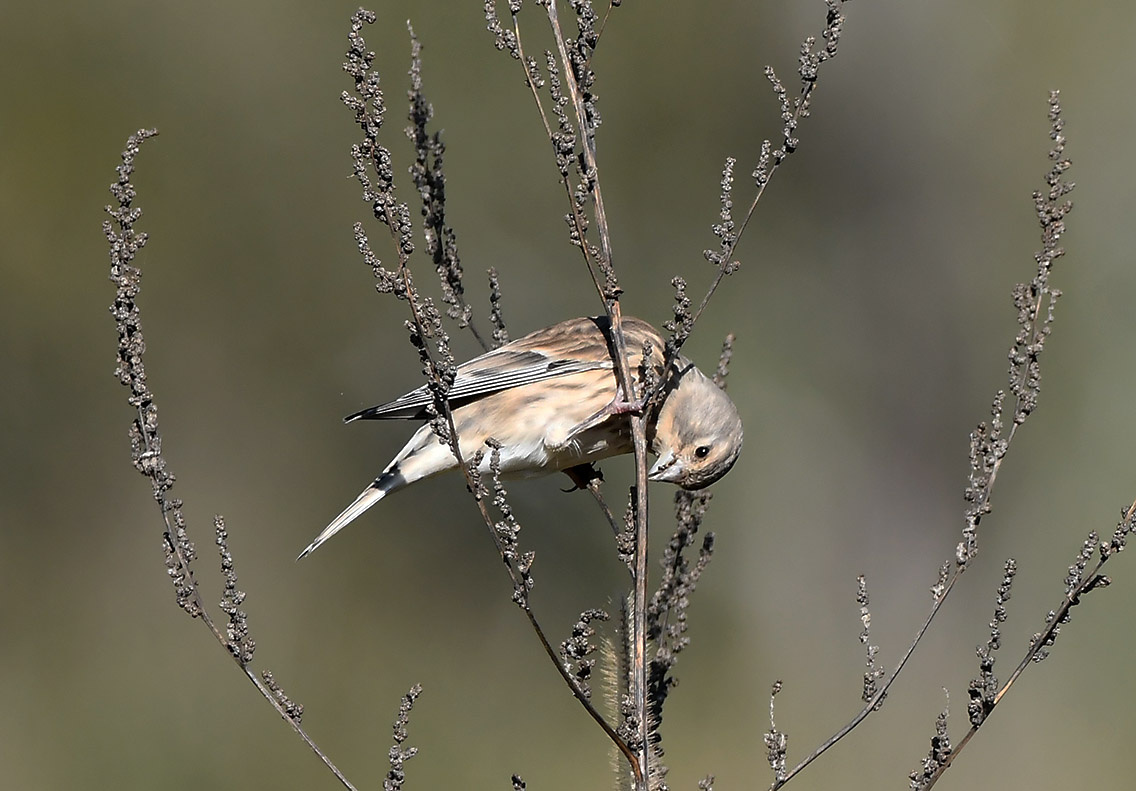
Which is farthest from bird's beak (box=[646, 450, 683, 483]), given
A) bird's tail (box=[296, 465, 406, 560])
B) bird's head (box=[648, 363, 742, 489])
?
bird's tail (box=[296, 465, 406, 560])

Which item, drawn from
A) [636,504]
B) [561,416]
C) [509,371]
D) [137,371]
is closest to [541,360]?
[509,371]

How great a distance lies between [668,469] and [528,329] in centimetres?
654

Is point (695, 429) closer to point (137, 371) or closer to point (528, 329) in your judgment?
point (137, 371)

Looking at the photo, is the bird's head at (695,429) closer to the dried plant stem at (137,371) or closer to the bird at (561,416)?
the bird at (561,416)

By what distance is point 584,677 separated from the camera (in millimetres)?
2932

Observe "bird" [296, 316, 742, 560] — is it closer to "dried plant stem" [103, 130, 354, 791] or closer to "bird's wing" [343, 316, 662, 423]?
"bird's wing" [343, 316, 662, 423]

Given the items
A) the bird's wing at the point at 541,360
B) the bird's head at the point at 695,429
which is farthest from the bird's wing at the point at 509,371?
the bird's head at the point at 695,429

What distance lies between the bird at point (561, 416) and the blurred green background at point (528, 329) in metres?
4.72

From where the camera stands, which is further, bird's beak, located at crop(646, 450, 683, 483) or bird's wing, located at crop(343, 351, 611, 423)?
bird's wing, located at crop(343, 351, 611, 423)

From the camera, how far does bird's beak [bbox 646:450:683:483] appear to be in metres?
4.48

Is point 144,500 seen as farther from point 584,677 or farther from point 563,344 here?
point 584,677

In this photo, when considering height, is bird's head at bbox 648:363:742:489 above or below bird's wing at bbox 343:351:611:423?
below

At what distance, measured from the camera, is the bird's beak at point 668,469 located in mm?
4477

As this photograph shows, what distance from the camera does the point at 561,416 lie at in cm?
471
